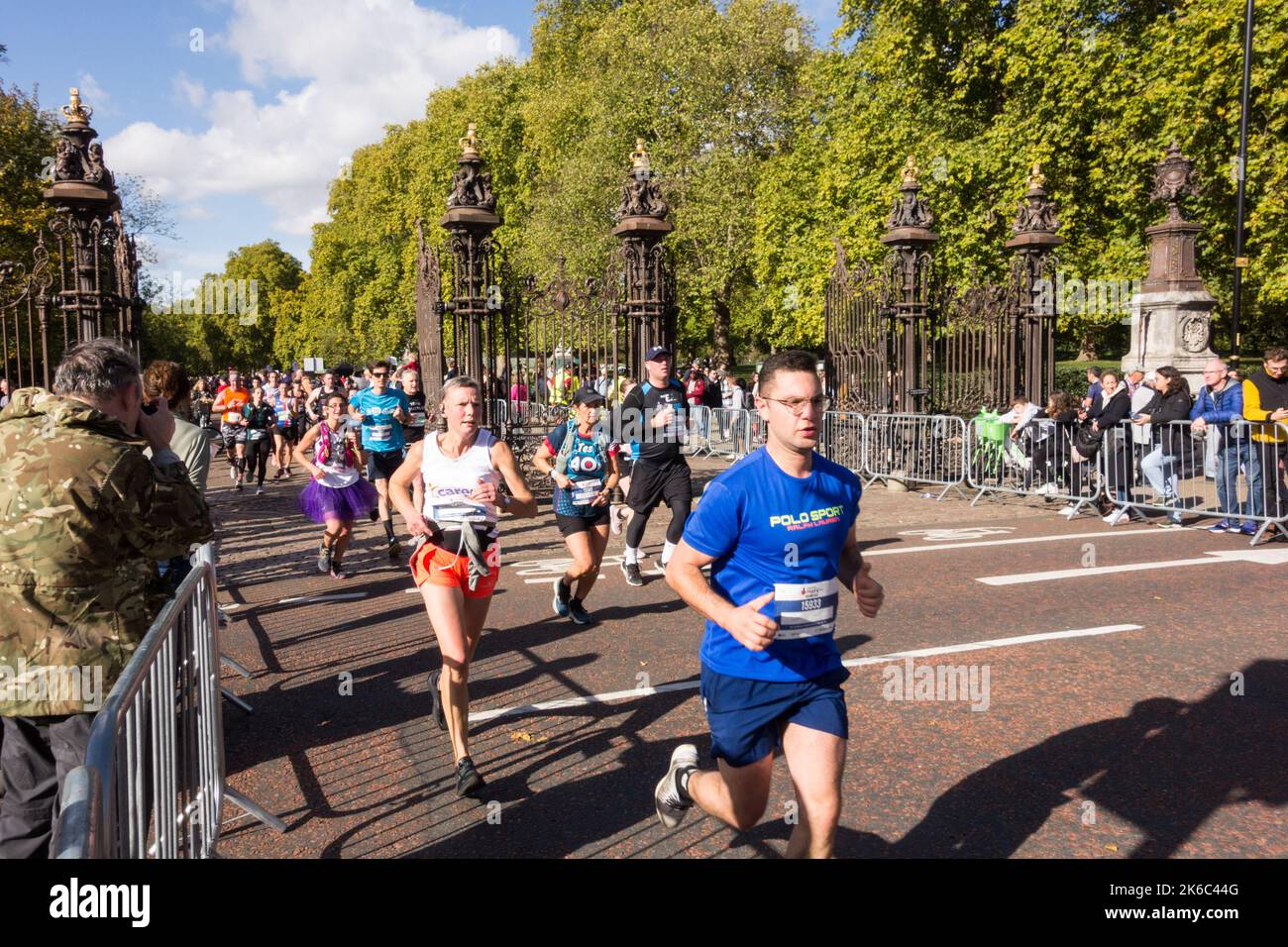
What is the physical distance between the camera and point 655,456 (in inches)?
365

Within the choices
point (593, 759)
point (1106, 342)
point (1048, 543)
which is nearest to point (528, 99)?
point (1106, 342)

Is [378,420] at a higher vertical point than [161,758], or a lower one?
higher

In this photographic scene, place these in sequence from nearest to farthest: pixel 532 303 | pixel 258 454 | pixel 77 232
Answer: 1. pixel 77 232
2. pixel 532 303
3. pixel 258 454

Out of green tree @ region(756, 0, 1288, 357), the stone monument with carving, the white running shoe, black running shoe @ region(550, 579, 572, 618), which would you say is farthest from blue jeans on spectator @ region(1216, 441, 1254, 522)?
green tree @ region(756, 0, 1288, 357)

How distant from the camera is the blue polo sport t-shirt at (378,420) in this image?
10.9 m

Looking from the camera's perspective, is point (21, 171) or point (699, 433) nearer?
point (699, 433)

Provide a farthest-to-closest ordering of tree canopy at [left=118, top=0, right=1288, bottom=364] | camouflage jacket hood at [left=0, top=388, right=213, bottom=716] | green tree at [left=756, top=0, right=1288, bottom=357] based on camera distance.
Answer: tree canopy at [left=118, top=0, right=1288, bottom=364] → green tree at [left=756, top=0, right=1288, bottom=357] → camouflage jacket hood at [left=0, top=388, right=213, bottom=716]

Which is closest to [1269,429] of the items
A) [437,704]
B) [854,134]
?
[437,704]

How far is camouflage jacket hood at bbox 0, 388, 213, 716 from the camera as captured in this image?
325cm

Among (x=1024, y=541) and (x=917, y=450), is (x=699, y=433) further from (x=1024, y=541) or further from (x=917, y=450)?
(x=1024, y=541)

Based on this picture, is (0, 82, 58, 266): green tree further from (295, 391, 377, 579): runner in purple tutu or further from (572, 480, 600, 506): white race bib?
(572, 480, 600, 506): white race bib

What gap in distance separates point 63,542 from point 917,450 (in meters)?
14.3
